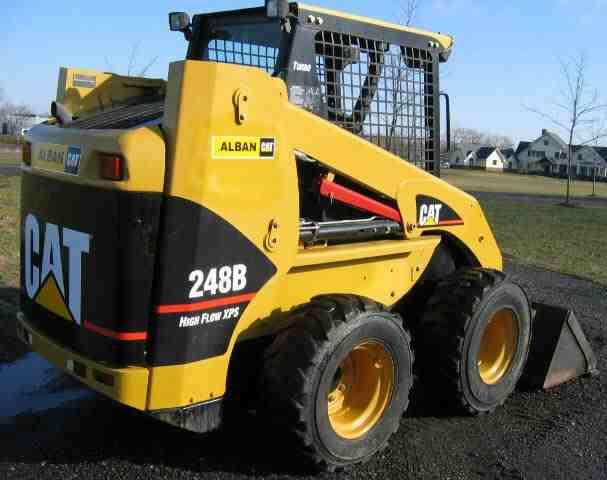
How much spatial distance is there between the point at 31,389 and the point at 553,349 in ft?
12.4

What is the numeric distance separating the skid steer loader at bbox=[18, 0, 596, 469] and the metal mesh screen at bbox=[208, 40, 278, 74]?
2 cm

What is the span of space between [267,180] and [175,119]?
585 mm

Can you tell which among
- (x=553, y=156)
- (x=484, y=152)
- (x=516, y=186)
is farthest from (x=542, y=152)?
(x=516, y=186)

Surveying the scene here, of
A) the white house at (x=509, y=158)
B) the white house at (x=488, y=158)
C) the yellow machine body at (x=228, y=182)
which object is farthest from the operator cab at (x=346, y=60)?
the white house at (x=509, y=158)

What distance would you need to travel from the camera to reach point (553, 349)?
17.1 feet

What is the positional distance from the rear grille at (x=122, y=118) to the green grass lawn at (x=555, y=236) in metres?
7.89

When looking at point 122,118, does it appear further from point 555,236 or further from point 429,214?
point 555,236

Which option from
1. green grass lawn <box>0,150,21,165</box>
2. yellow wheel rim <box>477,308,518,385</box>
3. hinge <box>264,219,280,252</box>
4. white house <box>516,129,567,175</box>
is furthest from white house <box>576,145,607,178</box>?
hinge <box>264,219,280,252</box>

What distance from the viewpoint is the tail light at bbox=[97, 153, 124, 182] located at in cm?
303

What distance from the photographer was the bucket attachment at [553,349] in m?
5.19

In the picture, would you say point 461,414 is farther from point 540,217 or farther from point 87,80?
point 540,217

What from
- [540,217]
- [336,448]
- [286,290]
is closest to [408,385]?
[336,448]

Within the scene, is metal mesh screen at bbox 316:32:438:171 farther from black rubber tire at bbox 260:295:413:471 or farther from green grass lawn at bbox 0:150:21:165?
green grass lawn at bbox 0:150:21:165

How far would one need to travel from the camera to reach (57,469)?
357 cm
